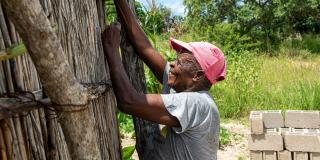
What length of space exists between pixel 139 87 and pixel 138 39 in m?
0.25

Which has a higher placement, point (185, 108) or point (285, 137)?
point (185, 108)

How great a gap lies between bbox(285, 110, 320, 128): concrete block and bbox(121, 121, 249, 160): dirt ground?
82 cm

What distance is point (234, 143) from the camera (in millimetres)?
6469

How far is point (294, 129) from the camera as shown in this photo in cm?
519

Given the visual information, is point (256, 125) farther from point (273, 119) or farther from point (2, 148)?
point (2, 148)

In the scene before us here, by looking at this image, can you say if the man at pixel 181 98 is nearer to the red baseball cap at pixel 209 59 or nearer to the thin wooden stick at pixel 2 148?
the red baseball cap at pixel 209 59

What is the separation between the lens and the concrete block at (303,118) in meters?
5.27

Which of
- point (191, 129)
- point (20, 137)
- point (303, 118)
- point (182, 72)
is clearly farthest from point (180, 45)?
point (303, 118)

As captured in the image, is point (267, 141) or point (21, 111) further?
point (267, 141)

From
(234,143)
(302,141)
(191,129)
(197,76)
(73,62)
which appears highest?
(73,62)

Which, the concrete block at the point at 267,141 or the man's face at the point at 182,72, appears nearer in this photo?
the man's face at the point at 182,72

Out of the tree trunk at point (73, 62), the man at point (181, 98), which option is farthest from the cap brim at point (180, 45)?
the tree trunk at point (73, 62)

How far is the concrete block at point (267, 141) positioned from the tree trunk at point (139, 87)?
287 cm

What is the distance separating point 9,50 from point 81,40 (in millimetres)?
569
